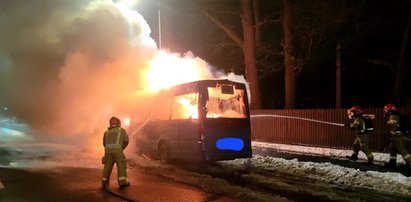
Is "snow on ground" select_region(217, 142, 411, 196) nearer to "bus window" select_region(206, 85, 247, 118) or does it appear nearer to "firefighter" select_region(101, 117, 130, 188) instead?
"bus window" select_region(206, 85, 247, 118)

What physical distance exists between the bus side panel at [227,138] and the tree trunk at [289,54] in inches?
493

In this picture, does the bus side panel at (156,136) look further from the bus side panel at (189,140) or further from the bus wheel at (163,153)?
the bus side panel at (189,140)

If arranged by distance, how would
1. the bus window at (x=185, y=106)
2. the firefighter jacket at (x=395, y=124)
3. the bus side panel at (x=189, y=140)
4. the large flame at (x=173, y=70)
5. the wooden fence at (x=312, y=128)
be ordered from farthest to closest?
the large flame at (x=173, y=70) < the wooden fence at (x=312, y=128) < the bus window at (x=185, y=106) < the bus side panel at (x=189, y=140) < the firefighter jacket at (x=395, y=124)

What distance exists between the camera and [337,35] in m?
26.7

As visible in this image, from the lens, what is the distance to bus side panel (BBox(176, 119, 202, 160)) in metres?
13.7

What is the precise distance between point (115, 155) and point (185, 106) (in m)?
4.16

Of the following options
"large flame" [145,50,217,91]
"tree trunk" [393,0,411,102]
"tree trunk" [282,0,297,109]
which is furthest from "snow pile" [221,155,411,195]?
"tree trunk" [393,0,411,102]

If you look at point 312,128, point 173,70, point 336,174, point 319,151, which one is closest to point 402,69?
point 312,128

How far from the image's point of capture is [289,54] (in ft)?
84.8

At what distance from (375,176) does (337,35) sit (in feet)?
53.9

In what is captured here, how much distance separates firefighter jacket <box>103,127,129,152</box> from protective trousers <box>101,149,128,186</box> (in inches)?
3.1

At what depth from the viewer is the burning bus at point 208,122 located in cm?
1364

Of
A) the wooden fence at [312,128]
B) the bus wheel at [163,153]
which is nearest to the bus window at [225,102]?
the bus wheel at [163,153]

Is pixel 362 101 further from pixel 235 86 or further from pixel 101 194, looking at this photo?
pixel 101 194
